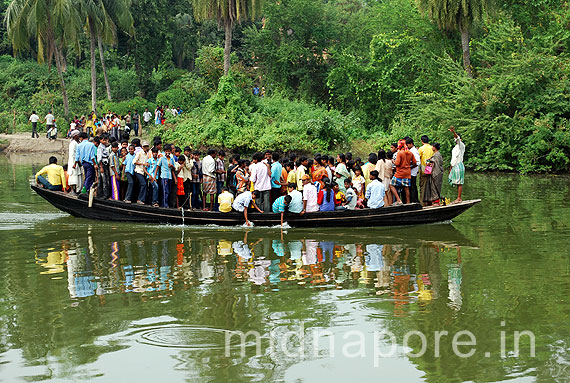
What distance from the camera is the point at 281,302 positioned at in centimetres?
983

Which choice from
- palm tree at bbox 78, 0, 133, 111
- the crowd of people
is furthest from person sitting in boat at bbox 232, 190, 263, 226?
palm tree at bbox 78, 0, 133, 111

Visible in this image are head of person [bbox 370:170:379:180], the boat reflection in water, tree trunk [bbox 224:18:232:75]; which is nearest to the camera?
the boat reflection in water

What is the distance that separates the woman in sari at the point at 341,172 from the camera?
1600cm

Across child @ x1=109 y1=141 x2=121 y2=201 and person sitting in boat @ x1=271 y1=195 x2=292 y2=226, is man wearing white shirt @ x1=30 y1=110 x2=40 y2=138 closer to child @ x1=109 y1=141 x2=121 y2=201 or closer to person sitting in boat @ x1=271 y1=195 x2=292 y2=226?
child @ x1=109 y1=141 x2=121 y2=201

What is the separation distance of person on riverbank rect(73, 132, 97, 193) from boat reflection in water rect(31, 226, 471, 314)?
165 cm

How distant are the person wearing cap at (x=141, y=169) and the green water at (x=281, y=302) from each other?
78cm

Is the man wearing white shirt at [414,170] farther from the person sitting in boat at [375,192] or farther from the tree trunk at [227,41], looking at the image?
the tree trunk at [227,41]

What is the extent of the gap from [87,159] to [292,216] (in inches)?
185

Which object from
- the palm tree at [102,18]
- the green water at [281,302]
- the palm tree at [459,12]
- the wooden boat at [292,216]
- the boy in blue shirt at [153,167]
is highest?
the palm tree at [102,18]

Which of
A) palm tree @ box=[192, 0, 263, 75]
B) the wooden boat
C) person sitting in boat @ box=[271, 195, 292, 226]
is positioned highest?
palm tree @ box=[192, 0, 263, 75]

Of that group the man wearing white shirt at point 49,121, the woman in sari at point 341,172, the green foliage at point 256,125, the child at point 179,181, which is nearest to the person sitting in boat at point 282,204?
the woman in sari at point 341,172

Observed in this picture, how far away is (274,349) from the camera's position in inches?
320

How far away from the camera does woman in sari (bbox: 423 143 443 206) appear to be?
15.8 meters

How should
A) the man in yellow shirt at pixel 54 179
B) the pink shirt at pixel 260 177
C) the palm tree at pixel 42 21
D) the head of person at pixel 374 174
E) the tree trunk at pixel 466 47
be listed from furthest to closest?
the palm tree at pixel 42 21 < the tree trunk at pixel 466 47 < the man in yellow shirt at pixel 54 179 < the pink shirt at pixel 260 177 < the head of person at pixel 374 174
